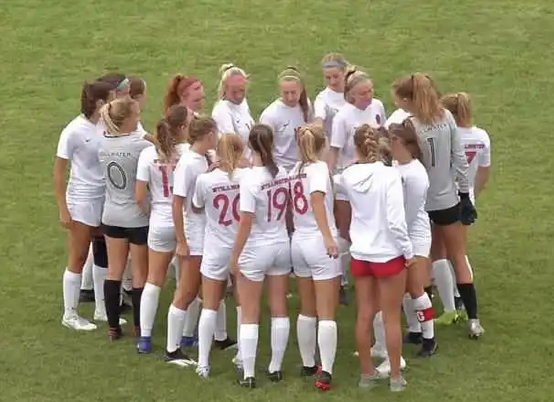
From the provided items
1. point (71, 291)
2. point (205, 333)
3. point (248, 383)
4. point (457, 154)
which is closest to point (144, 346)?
point (205, 333)

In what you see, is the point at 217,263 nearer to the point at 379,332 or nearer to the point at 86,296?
the point at 379,332

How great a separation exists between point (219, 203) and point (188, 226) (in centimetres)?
41

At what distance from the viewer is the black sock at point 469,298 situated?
8.64 m

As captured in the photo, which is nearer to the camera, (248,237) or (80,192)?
(248,237)

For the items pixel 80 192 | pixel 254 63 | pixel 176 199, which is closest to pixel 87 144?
pixel 80 192

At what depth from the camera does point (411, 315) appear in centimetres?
846

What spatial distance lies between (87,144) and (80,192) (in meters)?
0.38

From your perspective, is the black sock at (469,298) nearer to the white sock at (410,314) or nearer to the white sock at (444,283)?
the white sock at (444,283)

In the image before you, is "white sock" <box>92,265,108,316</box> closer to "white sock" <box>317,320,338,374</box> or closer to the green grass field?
the green grass field

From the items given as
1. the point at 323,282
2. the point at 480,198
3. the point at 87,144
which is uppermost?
the point at 87,144

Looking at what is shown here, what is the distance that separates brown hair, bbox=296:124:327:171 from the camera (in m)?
7.52

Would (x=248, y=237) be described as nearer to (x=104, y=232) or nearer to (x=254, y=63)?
(x=104, y=232)

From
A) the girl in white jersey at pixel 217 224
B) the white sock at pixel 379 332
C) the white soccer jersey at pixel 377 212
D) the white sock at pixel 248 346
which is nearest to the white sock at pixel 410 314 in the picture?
the white sock at pixel 379 332

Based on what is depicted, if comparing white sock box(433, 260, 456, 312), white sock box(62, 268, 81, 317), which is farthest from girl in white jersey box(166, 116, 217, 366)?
white sock box(433, 260, 456, 312)
